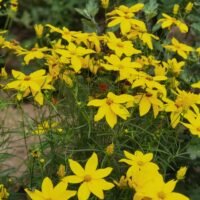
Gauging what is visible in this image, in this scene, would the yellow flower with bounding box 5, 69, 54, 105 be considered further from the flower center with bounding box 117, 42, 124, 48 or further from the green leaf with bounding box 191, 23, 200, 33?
the green leaf with bounding box 191, 23, 200, 33

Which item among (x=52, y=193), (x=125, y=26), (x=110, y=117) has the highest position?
(x=125, y=26)

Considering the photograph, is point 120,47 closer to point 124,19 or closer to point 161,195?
point 124,19

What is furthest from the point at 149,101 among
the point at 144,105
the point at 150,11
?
the point at 150,11

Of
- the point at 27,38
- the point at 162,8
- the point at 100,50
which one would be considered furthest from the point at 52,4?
the point at 100,50

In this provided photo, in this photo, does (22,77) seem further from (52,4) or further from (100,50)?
(52,4)

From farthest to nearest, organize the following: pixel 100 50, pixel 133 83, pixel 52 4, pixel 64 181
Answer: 1. pixel 52 4
2. pixel 100 50
3. pixel 133 83
4. pixel 64 181
